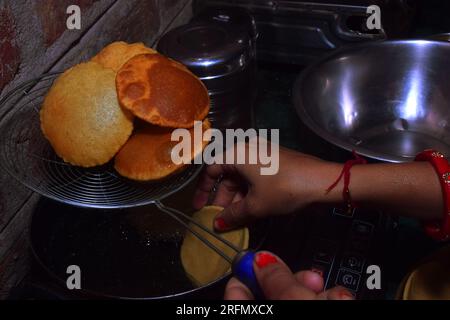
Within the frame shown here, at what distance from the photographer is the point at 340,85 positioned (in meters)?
1.07

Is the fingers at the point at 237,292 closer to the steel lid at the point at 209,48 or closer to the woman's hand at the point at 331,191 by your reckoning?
the woman's hand at the point at 331,191

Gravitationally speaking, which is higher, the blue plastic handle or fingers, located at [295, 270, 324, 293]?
the blue plastic handle

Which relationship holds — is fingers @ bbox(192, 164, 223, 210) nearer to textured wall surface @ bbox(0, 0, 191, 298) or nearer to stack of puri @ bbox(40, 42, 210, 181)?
stack of puri @ bbox(40, 42, 210, 181)

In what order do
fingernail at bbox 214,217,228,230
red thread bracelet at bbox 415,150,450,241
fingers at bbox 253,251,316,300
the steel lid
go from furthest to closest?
the steel lid → fingernail at bbox 214,217,228,230 → red thread bracelet at bbox 415,150,450,241 → fingers at bbox 253,251,316,300

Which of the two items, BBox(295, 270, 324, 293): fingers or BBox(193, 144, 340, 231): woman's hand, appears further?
BBox(193, 144, 340, 231): woman's hand

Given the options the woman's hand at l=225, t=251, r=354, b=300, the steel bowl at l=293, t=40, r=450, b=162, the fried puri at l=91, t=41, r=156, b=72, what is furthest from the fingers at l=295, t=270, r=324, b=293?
the steel bowl at l=293, t=40, r=450, b=162

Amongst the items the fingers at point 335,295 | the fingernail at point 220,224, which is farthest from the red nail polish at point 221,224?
the fingers at point 335,295

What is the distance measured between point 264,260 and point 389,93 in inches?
27.6

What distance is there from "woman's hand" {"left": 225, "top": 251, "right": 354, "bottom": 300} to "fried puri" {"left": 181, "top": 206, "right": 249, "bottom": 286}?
0.17 m

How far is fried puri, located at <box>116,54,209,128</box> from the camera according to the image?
0.66 metres

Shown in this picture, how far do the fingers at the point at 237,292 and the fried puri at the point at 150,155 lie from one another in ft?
0.65

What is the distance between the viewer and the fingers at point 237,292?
0.53 m

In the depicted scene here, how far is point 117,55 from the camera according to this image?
2.43 feet

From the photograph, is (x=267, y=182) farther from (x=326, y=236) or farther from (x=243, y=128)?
(x=243, y=128)
